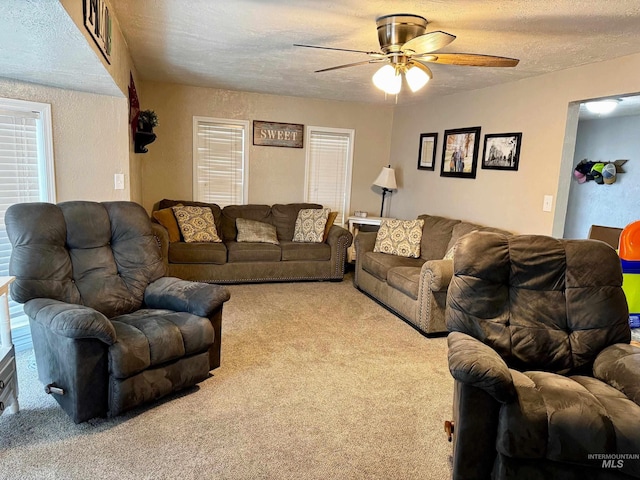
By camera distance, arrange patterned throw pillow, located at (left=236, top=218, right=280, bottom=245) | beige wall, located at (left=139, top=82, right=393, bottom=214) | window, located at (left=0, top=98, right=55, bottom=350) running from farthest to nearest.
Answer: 1. beige wall, located at (left=139, top=82, right=393, bottom=214)
2. patterned throw pillow, located at (left=236, top=218, right=280, bottom=245)
3. window, located at (left=0, top=98, right=55, bottom=350)

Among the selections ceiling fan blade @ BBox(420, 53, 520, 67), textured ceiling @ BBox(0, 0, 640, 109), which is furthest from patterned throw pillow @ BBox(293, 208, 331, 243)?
ceiling fan blade @ BBox(420, 53, 520, 67)

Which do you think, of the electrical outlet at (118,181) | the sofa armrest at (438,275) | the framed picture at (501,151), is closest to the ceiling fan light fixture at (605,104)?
the framed picture at (501,151)

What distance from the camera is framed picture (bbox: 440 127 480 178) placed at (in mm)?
4629

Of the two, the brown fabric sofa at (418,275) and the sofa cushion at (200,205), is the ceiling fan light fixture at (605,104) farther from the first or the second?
the sofa cushion at (200,205)

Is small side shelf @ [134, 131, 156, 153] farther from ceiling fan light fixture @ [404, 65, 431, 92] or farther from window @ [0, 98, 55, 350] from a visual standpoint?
ceiling fan light fixture @ [404, 65, 431, 92]

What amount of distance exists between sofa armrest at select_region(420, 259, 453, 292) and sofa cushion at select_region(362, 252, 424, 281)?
730 mm

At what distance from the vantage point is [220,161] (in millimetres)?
5625

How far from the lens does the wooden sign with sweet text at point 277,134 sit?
5.68 metres

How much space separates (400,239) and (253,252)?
5.55 feet

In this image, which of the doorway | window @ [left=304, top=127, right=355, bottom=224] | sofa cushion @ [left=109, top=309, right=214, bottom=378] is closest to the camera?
sofa cushion @ [left=109, top=309, right=214, bottom=378]

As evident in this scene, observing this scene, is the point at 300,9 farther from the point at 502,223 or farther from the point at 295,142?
the point at 295,142

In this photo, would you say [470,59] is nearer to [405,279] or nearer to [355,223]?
[405,279]

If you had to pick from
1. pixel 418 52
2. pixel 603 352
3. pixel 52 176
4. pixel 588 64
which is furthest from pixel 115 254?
pixel 588 64

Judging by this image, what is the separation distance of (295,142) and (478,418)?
477 centimetres
